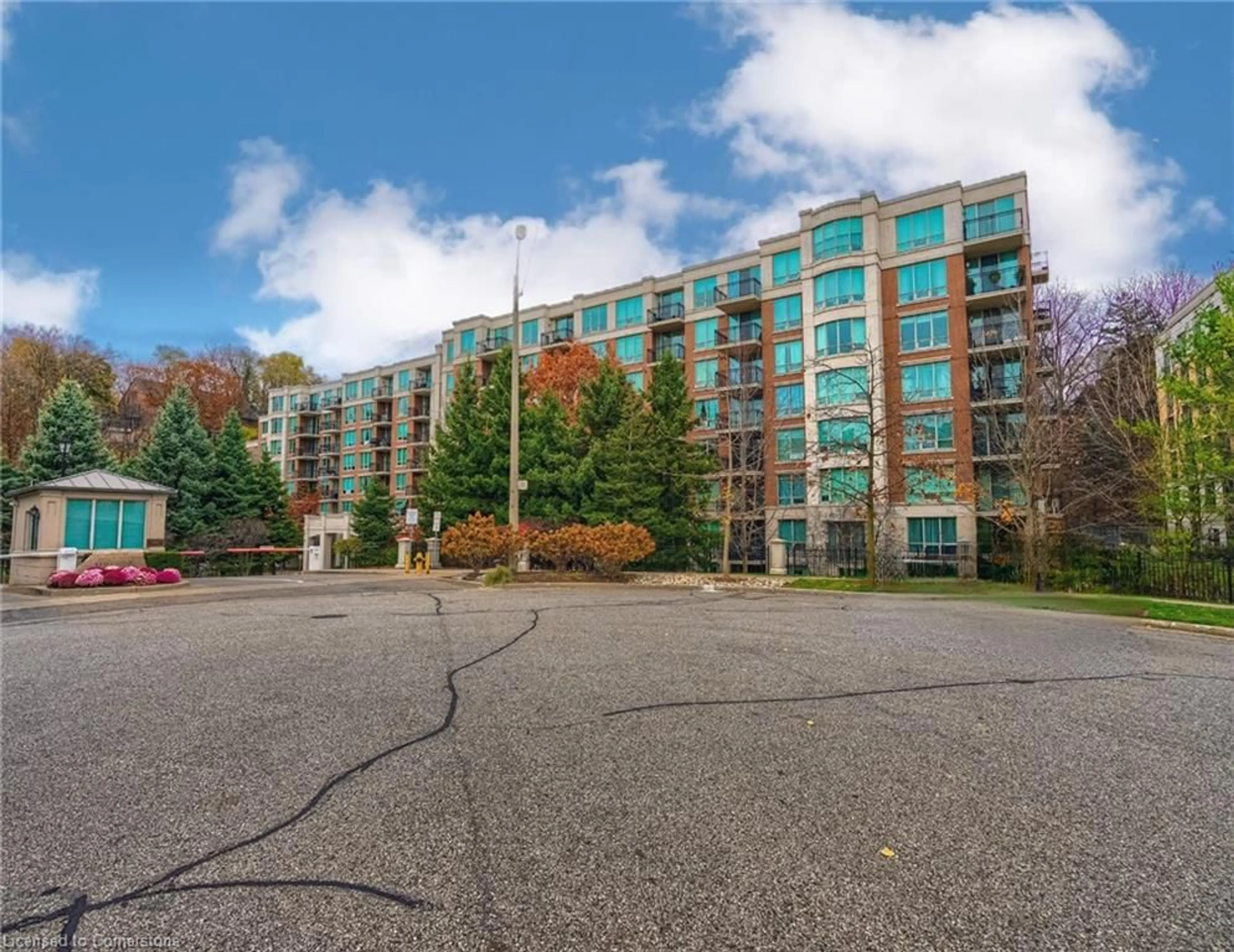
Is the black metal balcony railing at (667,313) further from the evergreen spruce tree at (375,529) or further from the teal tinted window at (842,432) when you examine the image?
the evergreen spruce tree at (375,529)

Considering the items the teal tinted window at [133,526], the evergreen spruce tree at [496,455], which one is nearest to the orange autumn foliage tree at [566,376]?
the evergreen spruce tree at [496,455]

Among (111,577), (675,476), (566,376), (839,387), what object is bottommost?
(111,577)

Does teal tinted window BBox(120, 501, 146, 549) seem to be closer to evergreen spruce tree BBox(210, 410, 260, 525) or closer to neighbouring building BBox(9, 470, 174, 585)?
neighbouring building BBox(9, 470, 174, 585)

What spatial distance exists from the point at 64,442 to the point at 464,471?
62.0 feet

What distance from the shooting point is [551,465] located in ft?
97.5

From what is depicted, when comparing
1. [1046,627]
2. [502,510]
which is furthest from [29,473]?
[1046,627]

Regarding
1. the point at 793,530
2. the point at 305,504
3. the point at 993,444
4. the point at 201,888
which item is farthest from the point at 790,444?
the point at 305,504

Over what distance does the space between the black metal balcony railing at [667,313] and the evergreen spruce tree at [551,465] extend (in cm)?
1633

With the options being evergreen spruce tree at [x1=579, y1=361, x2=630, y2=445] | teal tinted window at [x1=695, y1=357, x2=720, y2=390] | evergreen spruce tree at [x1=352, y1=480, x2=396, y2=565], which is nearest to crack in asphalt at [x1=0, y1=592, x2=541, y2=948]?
evergreen spruce tree at [x1=579, y1=361, x2=630, y2=445]

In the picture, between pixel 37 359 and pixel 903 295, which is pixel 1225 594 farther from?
pixel 37 359

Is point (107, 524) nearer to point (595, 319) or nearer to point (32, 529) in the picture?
point (32, 529)

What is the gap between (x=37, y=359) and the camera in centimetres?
4425

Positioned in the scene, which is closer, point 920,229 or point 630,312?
point 920,229

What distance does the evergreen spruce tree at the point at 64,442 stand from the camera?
106ft
